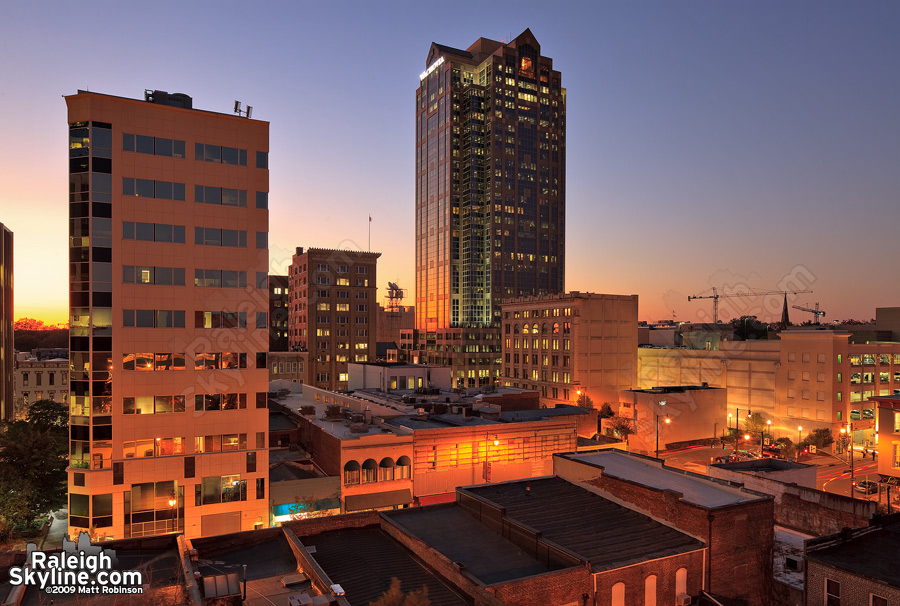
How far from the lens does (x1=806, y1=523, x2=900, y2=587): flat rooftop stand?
2640cm

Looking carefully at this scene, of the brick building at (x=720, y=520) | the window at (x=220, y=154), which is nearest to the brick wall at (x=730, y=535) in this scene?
the brick building at (x=720, y=520)

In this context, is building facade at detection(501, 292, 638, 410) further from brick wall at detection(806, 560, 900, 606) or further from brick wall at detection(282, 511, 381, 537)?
brick wall at detection(282, 511, 381, 537)

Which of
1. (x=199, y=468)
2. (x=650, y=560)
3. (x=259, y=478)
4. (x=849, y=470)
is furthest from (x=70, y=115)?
(x=849, y=470)

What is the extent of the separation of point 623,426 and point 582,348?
30.1 metres

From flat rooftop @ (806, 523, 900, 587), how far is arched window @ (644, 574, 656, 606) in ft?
26.7

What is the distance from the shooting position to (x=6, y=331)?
12056 cm

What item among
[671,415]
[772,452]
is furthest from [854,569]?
[671,415]

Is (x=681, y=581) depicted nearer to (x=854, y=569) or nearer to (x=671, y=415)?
(x=854, y=569)

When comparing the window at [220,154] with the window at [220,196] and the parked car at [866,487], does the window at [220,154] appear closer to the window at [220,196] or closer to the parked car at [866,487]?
the window at [220,196]

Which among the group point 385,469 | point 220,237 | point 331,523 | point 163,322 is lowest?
point 385,469

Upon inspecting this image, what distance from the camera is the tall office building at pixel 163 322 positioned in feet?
149

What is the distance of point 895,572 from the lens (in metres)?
26.4

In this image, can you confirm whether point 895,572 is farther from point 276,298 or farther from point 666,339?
point 276,298

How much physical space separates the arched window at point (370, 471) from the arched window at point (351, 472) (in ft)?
2.36
